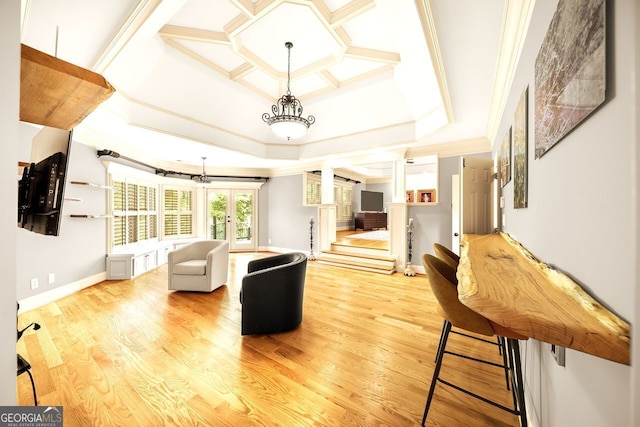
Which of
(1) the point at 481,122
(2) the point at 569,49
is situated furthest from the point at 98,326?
(1) the point at 481,122

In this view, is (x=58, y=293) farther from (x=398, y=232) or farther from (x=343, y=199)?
(x=343, y=199)

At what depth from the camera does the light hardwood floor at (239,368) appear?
162cm

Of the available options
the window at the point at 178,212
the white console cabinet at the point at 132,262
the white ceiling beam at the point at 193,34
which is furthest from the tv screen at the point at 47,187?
the window at the point at 178,212

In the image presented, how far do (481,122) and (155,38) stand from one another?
4767mm

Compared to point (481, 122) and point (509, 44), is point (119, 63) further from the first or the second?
point (481, 122)

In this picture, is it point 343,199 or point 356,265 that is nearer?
point 356,265

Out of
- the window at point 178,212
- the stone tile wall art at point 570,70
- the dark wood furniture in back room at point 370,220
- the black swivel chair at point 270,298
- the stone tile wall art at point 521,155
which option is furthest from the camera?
the dark wood furniture in back room at point 370,220

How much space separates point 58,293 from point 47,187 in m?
4.05

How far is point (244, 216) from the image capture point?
7.66 metres

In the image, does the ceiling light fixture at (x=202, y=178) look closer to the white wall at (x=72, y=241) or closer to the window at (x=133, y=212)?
the window at (x=133, y=212)

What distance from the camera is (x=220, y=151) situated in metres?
5.34

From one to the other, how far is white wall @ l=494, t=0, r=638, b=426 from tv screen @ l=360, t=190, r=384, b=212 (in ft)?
32.5

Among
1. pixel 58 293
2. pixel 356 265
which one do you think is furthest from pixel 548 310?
pixel 58 293

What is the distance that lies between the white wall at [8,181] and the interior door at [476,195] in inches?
143
